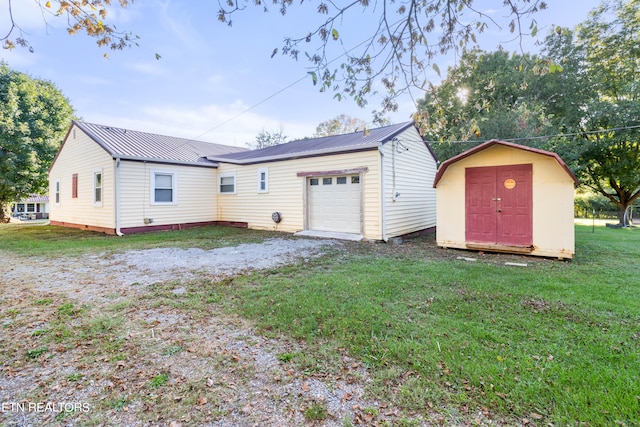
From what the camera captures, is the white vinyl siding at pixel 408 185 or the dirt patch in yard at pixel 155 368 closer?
the dirt patch in yard at pixel 155 368

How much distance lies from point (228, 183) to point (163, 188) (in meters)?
2.39

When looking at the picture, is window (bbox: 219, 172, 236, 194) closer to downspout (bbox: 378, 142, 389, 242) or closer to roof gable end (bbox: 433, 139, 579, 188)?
downspout (bbox: 378, 142, 389, 242)

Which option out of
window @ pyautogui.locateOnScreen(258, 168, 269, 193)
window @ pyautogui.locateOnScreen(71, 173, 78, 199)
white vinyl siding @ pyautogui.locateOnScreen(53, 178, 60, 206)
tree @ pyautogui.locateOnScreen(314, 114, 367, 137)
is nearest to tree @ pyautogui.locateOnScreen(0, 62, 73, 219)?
white vinyl siding @ pyautogui.locateOnScreen(53, 178, 60, 206)

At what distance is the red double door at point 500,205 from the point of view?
21.2 feet

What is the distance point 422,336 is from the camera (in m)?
2.76

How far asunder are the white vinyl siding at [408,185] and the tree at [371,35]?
16.0ft

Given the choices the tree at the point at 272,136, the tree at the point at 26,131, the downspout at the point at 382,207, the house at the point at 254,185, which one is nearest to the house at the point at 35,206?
the tree at the point at 26,131

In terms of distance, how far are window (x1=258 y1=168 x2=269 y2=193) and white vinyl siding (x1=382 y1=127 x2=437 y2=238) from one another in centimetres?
442

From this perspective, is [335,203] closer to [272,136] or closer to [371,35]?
[371,35]

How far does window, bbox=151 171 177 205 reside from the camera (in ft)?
34.9

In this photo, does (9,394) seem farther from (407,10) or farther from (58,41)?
(407,10)

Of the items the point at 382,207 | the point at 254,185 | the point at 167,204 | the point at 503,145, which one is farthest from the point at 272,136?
the point at 503,145

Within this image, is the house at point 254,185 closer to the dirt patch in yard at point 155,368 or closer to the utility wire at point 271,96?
the utility wire at point 271,96

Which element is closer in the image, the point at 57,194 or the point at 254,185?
the point at 254,185
